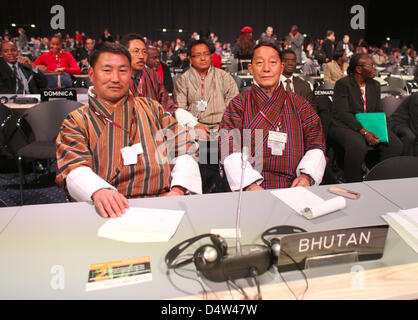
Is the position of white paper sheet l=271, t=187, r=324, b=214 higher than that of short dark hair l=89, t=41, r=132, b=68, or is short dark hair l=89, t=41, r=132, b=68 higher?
short dark hair l=89, t=41, r=132, b=68

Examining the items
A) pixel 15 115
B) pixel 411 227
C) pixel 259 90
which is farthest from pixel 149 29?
pixel 411 227

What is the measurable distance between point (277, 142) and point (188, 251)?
40.9 inches

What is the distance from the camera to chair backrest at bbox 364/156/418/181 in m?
1.68

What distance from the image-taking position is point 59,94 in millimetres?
3291

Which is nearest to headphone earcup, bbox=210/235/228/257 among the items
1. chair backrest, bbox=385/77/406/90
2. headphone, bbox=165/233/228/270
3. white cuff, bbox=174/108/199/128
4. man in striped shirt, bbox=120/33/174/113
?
headphone, bbox=165/233/228/270

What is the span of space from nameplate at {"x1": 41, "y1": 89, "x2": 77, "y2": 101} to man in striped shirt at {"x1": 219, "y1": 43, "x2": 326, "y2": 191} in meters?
1.96

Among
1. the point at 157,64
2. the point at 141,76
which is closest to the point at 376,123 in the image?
the point at 141,76

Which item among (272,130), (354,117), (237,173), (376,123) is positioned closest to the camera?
(237,173)

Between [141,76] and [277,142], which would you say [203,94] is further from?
[277,142]

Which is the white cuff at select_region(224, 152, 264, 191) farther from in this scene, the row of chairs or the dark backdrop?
the dark backdrop

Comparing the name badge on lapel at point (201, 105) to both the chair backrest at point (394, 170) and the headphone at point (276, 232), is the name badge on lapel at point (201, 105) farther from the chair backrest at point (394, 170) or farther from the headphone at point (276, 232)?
the headphone at point (276, 232)

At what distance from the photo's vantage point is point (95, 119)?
5.30 feet

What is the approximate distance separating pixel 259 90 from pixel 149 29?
16397 millimetres

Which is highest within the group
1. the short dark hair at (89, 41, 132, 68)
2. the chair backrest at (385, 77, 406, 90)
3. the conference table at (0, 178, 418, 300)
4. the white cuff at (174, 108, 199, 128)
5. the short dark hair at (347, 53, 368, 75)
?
the short dark hair at (347, 53, 368, 75)
